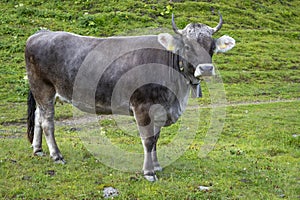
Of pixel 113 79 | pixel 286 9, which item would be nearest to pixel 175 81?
pixel 113 79

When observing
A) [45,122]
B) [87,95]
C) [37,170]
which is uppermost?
[87,95]

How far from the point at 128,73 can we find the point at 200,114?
9.33m

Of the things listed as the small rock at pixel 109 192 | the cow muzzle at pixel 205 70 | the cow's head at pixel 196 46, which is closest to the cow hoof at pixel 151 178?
the small rock at pixel 109 192

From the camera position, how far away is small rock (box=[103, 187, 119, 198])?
7.29 metres

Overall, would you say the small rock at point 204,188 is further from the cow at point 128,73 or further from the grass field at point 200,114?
the cow at point 128,73

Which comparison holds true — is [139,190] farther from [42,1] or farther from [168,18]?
[42,1]

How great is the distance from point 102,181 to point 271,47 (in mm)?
24751

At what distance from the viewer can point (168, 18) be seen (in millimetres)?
31625

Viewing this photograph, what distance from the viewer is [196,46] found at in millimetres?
7234

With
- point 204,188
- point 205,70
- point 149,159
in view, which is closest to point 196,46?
point 205,70

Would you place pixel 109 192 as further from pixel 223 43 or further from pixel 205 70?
pixel 223 43

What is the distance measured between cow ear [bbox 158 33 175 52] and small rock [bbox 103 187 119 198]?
9.28 feet

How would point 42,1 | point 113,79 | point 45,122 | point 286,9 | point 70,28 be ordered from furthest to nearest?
1. point 286,9
2. point 42,1
3. point 70,28
4. point 45,122
5. point 113,79

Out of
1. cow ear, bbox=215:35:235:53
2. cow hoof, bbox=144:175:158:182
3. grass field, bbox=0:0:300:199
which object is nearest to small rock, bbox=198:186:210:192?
Result: grass field, bbox=0:0:300:199
